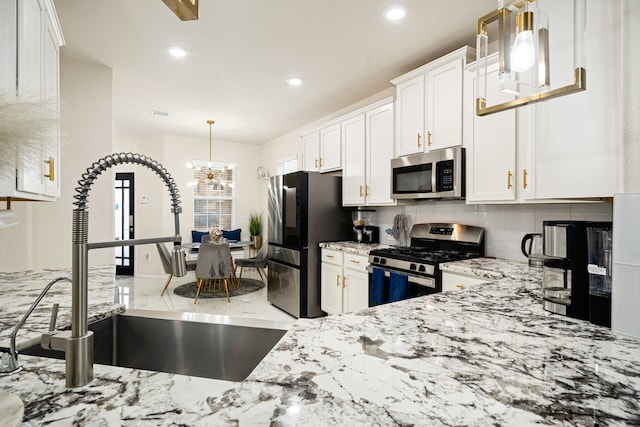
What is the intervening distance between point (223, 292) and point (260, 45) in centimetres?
363

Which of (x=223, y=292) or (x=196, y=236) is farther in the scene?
(x=196, y=236)

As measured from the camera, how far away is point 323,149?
14.8 feet

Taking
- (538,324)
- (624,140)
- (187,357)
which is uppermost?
(624,140)

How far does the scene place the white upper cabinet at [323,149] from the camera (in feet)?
14.0

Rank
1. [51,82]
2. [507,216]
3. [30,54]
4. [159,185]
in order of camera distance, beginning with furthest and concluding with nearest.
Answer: [159,185] < [507,216] < [51,82] < [30,54]

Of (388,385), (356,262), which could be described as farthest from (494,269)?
(388,385)

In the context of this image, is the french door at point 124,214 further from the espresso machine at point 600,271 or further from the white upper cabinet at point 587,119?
the espresso machine at point 600,271

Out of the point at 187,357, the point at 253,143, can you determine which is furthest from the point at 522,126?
the point at 253,143

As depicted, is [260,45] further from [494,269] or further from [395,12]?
[494,269]

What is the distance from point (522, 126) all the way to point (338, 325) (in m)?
2.13

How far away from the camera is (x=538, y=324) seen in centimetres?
106

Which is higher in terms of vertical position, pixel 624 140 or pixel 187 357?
pixel 624 140

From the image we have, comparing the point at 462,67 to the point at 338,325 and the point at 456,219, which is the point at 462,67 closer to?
the point at 456,219

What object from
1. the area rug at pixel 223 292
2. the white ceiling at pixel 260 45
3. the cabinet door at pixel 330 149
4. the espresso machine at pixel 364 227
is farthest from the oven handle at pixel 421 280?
the area rug at pixel 223 292
